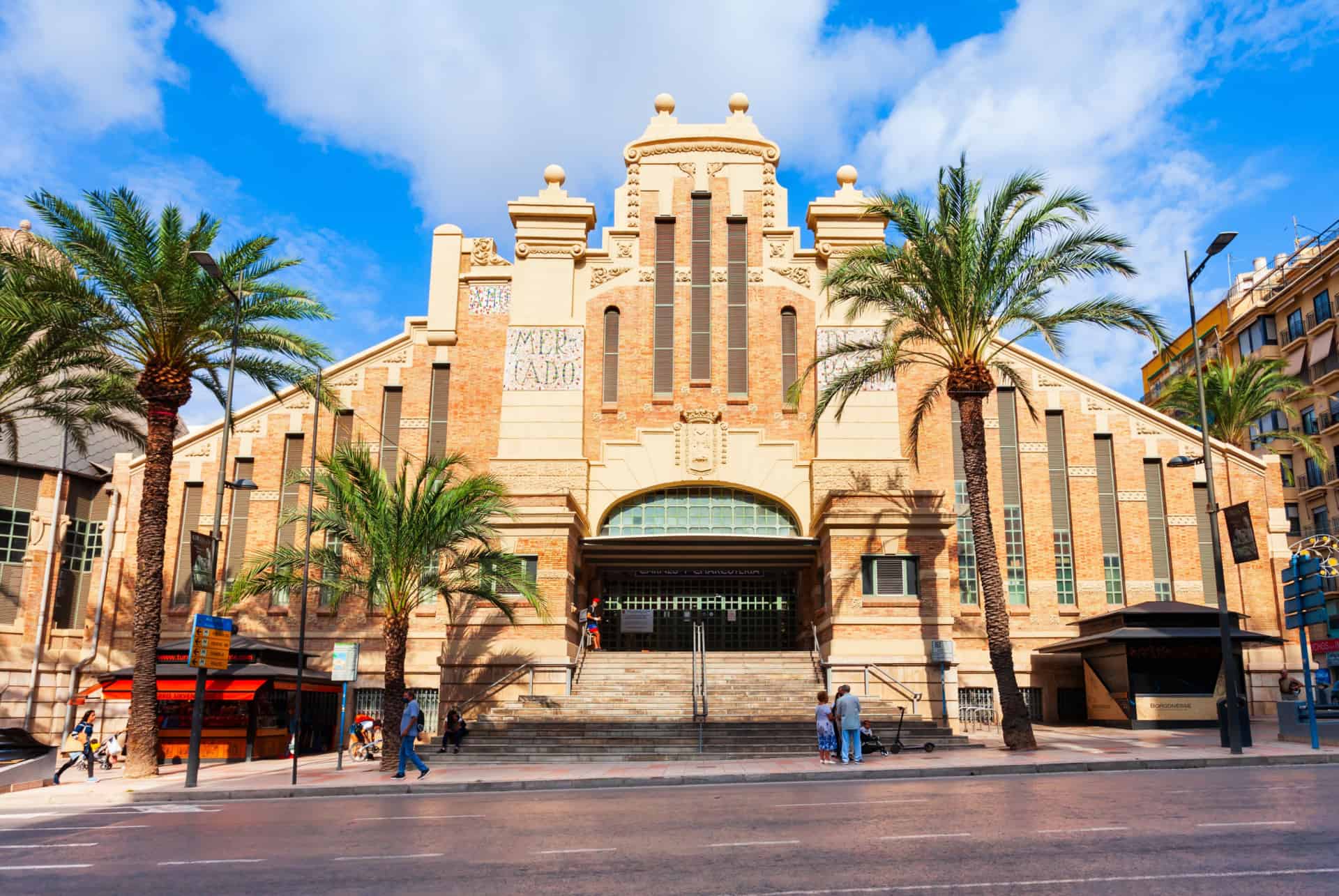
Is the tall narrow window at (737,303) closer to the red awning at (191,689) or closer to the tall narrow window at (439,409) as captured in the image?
the tall narrow window at (439,409)

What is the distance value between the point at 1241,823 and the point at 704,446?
2254cm

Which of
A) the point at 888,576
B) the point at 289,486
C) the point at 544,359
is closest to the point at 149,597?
the point at 289,486

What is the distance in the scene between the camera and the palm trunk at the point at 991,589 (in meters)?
22.2

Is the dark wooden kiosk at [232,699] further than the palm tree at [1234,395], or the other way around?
the palm tree at [1234,395]

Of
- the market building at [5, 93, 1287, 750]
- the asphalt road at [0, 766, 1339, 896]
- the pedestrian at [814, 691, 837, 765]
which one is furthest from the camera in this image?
the market building at [5, 93, 1287, 750]

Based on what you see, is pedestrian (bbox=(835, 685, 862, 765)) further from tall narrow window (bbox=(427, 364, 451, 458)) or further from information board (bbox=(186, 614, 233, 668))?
tall narrow window (bbox=(427, 364, 451, 458))

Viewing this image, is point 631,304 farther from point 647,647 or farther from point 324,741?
point 324,741

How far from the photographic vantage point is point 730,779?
18.3m

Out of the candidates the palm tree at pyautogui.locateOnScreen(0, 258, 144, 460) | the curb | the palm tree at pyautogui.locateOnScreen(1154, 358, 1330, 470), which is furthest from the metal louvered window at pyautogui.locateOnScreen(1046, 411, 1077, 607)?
the palm tree at pyautogui.locateOnScreen(0, 258, 144, 460)

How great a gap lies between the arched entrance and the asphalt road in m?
15.8

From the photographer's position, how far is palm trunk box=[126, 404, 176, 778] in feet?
72.4

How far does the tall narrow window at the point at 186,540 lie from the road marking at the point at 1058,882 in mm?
28647

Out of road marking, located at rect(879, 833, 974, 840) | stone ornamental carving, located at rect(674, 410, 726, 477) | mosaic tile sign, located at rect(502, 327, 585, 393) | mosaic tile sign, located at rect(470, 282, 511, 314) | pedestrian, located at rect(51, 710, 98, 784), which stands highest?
mosaic tile sign, located at rect(470, 282, 511, 314)

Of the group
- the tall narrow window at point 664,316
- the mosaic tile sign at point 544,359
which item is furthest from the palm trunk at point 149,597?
the tall narrow window at point 664,316
